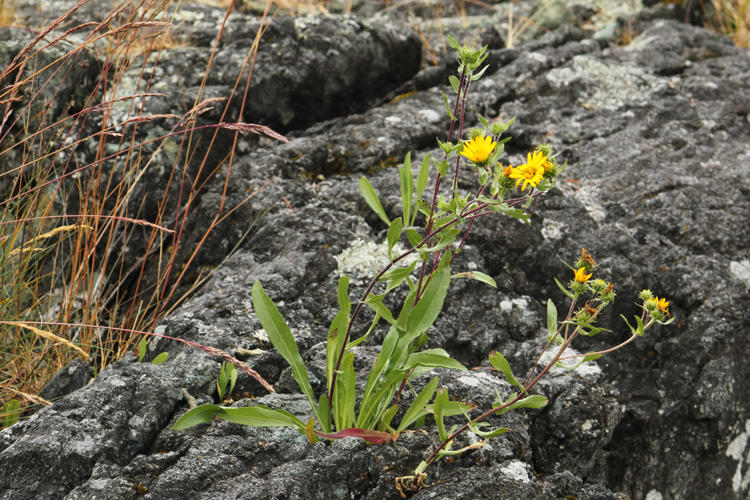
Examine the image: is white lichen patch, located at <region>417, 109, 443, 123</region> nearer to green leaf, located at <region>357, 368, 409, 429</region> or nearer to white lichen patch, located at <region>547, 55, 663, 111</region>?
white lichen patch, located at <region>547, 55, 663, 111</region>

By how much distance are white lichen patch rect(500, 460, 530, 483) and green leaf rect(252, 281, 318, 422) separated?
1.83ft

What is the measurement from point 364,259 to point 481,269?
448mm

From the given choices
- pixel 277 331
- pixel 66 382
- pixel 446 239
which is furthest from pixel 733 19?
pixel 66 382

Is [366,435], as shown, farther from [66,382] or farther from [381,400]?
[66,382]

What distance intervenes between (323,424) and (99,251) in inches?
58.8

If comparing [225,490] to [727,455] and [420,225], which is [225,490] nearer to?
[420,225]

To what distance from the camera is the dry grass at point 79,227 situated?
186 centimetres

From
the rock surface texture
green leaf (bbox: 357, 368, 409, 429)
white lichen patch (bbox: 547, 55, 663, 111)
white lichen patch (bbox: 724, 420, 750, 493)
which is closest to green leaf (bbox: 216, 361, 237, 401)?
the rock surface texture

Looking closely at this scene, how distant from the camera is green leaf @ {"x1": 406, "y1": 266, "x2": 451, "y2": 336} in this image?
1.64 metres

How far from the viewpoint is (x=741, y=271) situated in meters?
2.48

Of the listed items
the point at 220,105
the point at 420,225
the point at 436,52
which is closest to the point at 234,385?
the point at 420,225

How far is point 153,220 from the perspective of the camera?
2.70m

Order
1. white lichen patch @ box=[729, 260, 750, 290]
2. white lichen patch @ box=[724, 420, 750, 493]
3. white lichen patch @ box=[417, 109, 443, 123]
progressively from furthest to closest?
white lichen patch @ box=[417, 109, 443, 123], white lichen patch @ box=[729, 260, 750, 290], white lichen patch @ box=[724, 420, 750, 493]

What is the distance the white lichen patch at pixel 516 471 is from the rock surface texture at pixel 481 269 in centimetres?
2
